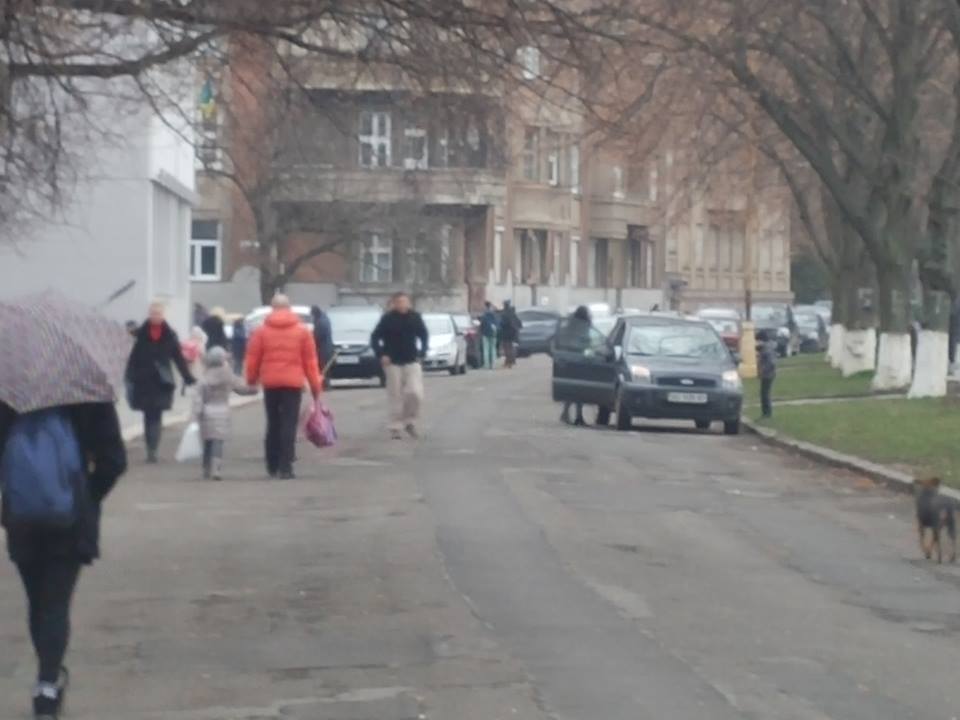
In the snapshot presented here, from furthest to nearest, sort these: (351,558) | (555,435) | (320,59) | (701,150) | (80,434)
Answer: (701,150)
(555,435)
(320,59)
(351,558)
(80,434)

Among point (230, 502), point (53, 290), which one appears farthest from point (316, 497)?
point (53, 290)

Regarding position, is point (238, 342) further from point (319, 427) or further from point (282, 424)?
point (282, 424)

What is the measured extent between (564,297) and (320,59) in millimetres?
61717

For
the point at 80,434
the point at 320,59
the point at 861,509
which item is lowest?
the point at 861,509

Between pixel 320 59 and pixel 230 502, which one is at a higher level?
pixel 320 59

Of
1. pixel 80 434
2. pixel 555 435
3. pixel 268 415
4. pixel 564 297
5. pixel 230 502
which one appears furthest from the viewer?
pixel 564 297

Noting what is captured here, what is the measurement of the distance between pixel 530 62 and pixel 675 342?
54.0 ft

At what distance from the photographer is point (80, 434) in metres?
9.33

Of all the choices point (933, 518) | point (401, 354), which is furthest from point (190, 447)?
point (933, 518)

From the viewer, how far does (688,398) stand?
31.5 meters

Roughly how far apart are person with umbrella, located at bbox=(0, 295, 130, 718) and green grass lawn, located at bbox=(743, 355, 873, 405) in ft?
99.7

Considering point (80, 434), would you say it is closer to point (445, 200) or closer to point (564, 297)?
point (445, 200)

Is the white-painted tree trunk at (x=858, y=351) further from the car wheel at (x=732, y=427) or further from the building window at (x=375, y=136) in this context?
the building window at (x=375, y=136)

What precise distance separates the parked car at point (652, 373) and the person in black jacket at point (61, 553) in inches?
877
